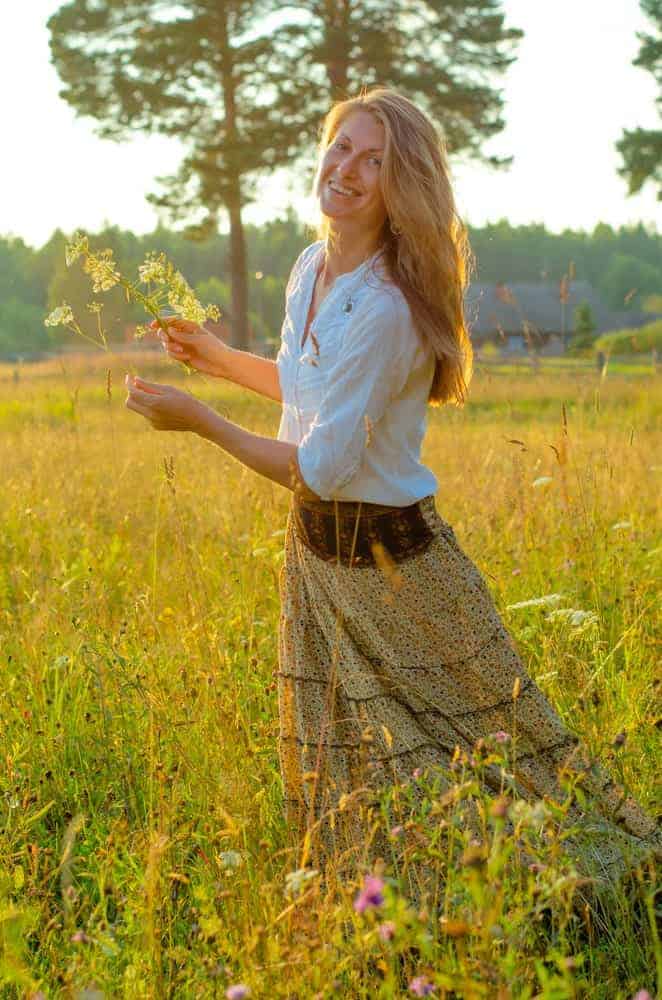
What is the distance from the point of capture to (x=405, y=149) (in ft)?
7.89

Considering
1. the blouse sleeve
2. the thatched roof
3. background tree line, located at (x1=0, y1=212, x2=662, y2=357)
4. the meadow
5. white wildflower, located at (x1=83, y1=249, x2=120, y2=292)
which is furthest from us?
background tree line, located at (x1=0, y1=212, x2=662, y2=357)

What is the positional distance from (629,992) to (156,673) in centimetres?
139

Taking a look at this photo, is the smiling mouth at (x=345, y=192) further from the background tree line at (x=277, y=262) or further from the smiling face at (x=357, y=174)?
the background tree line at (x=277, y=262)

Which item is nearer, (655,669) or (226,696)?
(226,696)

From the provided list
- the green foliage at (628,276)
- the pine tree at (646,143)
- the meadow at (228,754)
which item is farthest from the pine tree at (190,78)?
the green foliage at (628,276)

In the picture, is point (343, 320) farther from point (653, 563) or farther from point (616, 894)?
point (653, 563)

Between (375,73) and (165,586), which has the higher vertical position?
(375,73)

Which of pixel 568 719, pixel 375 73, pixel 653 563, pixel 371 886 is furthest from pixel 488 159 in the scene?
pixel 371 886

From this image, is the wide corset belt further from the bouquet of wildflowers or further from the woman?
the bouquet of wildflowers

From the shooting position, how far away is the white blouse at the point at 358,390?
230 cm

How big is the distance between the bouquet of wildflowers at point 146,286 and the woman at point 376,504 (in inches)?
10.1

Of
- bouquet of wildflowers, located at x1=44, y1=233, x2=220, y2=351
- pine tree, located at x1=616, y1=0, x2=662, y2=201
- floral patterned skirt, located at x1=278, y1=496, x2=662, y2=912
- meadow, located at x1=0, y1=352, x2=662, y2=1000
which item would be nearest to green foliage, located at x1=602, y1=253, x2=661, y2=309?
pine tree, located at x1=616, y1=0, x2=662, y2=201

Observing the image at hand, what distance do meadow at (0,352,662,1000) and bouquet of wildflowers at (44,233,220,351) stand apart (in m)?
0.16

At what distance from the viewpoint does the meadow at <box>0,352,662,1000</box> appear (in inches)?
67.2
